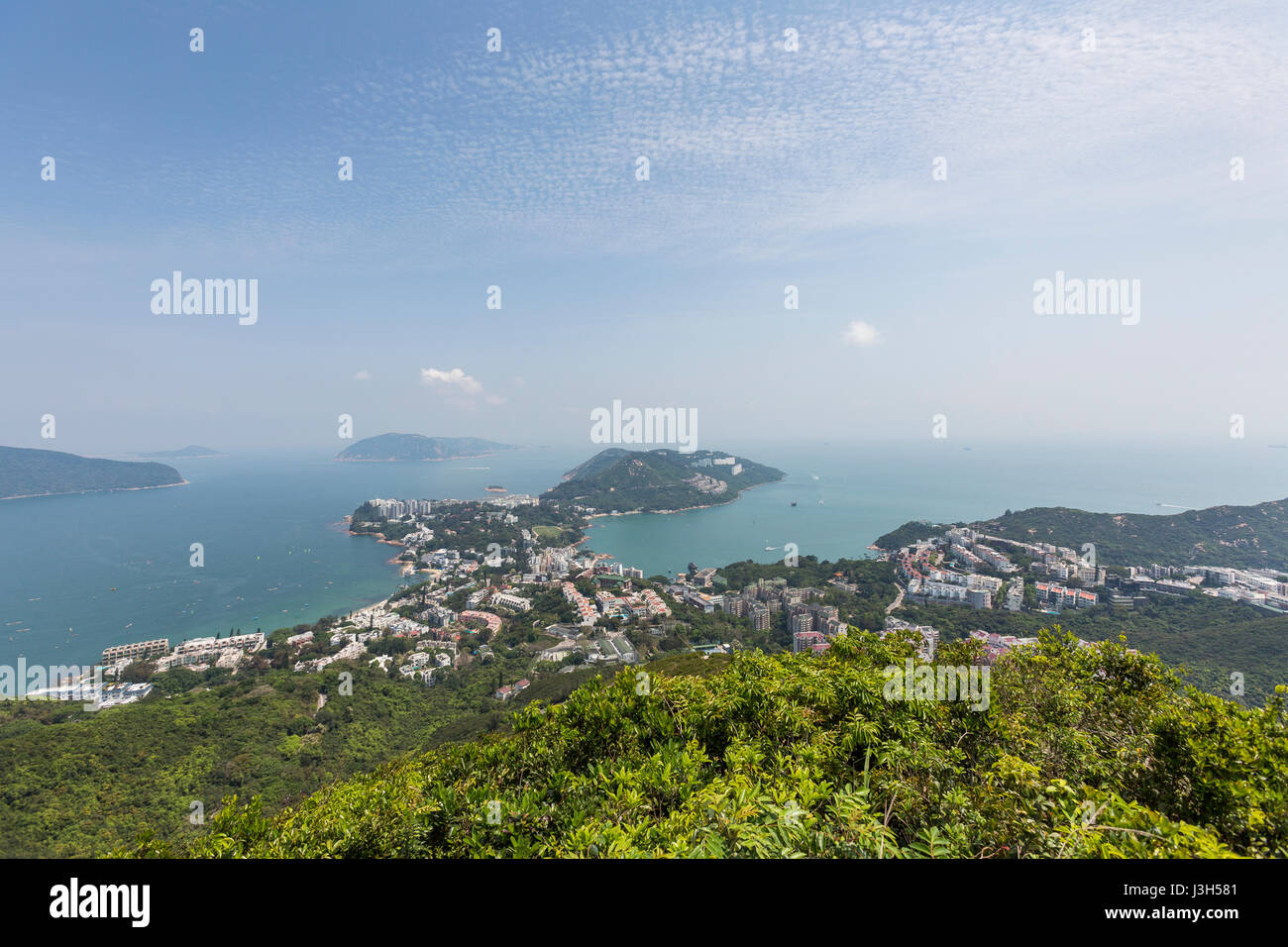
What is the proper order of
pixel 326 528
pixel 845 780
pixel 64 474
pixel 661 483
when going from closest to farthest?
pixel 845 780, pixel 326 528, pixel 661 483, pixel 64 474

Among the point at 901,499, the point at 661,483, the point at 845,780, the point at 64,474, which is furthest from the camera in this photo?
the point at 64,474

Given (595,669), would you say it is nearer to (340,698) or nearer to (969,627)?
(340,698)

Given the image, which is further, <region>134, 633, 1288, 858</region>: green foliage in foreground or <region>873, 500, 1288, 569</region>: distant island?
<region>873, 500, 1288, 569</region>: distant island

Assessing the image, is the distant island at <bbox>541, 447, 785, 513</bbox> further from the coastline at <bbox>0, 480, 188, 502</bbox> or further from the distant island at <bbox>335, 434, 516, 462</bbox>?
the distant island at <bbox>335, 434, 516, 462</bbox>

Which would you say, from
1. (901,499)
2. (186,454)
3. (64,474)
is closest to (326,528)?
(64,474)

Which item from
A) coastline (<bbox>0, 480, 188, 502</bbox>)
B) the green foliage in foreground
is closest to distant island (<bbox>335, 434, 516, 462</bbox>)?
coastline (<bbox>0, 480, 188, 502</bbox>)

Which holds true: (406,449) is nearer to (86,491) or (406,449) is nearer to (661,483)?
(86,491)

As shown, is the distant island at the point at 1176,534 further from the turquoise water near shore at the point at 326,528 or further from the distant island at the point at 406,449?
the distant island at the point at 406,449
